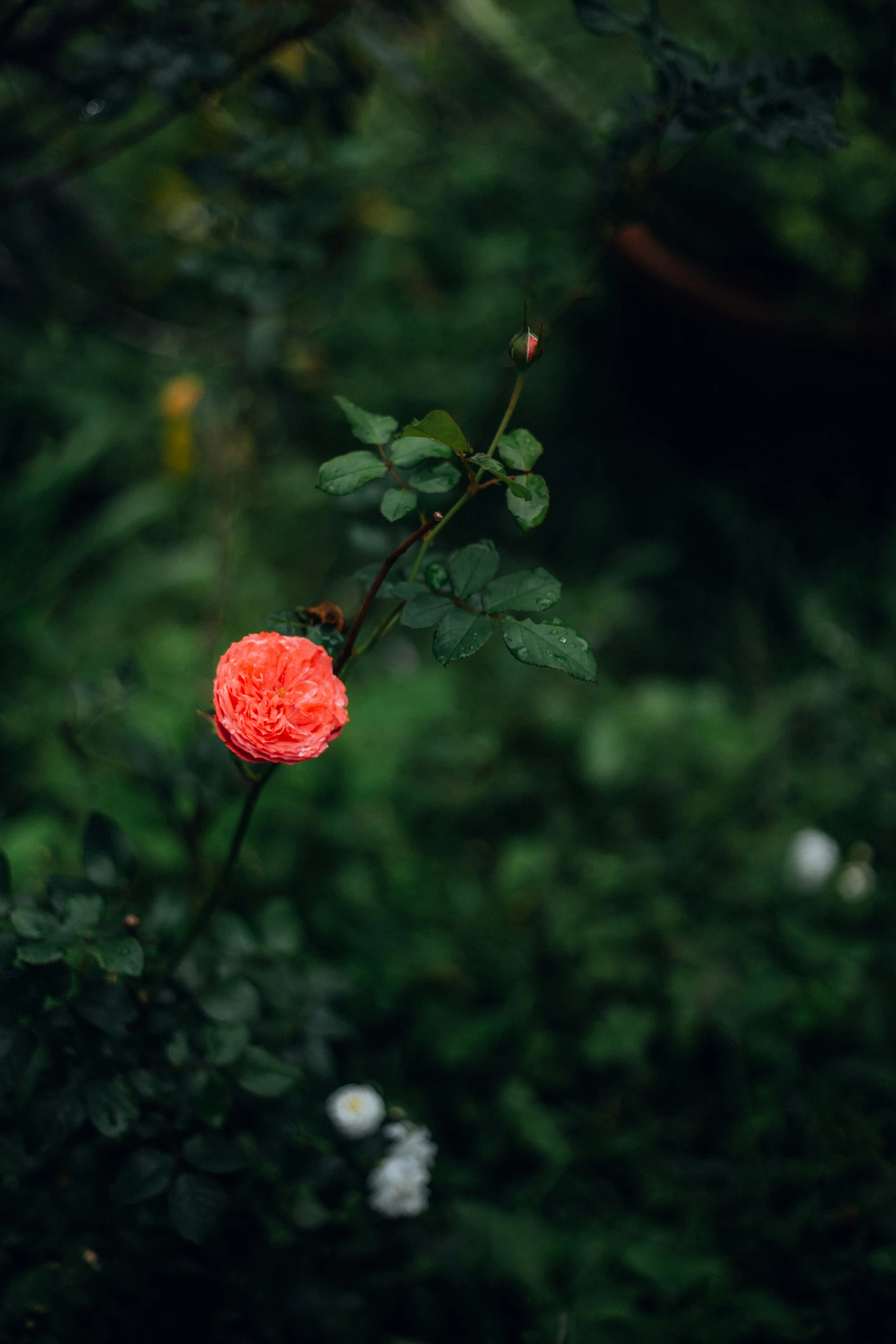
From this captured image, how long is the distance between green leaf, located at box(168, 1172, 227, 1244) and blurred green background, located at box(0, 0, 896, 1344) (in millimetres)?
186

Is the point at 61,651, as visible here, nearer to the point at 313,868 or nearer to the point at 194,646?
the point at 194,646

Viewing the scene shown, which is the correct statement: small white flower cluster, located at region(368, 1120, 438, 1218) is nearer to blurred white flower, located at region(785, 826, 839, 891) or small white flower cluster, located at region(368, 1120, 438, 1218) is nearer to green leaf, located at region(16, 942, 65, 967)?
green leaf, located at region(16, 942, 65, 967)

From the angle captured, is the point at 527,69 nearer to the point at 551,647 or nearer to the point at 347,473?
the point at 347,473

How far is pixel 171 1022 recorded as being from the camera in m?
0.81

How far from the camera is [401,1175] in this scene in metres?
0.95

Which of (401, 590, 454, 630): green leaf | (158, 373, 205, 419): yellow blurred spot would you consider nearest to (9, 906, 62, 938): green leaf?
(401, 590, 454, 630): green leaf

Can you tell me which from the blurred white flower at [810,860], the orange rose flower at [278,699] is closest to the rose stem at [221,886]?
the orange rose flower at [278,699]

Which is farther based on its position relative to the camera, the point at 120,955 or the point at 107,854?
the point at 107,854

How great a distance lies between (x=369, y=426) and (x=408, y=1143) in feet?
2.52

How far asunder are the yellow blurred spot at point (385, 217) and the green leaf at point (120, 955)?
90.3 inches

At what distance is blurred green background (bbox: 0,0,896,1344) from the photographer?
1110 millimetres

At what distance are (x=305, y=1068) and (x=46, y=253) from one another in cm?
131

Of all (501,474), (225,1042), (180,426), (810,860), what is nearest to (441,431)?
(501,474)

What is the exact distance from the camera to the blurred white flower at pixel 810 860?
4.67 feet
